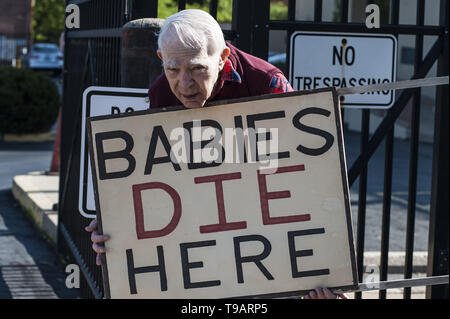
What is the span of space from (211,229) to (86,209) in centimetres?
130

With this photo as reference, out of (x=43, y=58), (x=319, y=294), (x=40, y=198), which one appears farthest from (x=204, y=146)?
(x=43, y=58)

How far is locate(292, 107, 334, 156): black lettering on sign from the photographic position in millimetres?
2957

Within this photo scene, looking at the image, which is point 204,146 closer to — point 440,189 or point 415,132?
point 415,132

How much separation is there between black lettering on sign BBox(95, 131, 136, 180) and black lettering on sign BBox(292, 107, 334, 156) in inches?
22.7

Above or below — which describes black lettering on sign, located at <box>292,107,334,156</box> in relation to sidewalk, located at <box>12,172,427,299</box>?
above

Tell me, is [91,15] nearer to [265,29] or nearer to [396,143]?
[265,29]

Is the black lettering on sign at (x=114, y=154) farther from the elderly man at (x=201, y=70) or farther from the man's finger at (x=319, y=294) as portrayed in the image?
the man's finger at (x=319, y=294)

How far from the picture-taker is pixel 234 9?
14.1 feet

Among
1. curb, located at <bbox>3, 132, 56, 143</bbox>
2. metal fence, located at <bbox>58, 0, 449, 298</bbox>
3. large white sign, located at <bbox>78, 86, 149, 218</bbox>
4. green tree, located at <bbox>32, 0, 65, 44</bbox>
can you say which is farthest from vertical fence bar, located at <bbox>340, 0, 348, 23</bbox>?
green tree, located at <bbox>32, 0, 65, 44</bbox>

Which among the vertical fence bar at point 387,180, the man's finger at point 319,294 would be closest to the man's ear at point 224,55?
the man's finger at point 319,294

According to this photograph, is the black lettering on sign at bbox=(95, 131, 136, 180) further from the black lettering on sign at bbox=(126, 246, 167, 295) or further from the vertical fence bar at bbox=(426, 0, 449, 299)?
the vertical fence bar at bbox=(426, 0, 449, 299)

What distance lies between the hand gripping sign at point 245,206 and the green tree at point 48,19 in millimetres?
35387

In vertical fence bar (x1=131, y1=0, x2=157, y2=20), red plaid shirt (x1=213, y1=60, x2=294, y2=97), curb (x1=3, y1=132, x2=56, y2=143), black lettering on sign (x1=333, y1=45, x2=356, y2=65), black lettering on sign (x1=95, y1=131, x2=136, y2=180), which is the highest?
vertical fence bar (x1=131, y1=0, x2=157, y2=20)

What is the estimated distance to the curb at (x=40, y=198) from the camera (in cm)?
789
